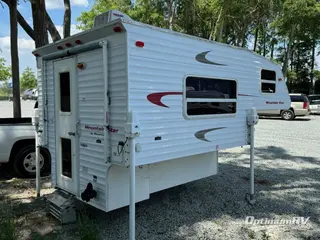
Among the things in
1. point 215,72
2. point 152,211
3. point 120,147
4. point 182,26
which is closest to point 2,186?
point 152,211

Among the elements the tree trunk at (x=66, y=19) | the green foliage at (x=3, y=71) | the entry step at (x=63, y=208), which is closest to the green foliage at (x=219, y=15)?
the tree trunk at (x=66, y=19)

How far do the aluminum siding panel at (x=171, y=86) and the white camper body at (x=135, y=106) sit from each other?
12mm

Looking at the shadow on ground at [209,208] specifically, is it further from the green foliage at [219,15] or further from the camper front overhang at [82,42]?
the green foliage at [219,15]

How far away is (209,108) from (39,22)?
532 cm

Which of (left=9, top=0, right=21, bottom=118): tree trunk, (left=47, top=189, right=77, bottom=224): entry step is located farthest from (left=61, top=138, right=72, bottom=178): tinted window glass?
(left=9, top=0, right=21, bottom=118): tree trunk

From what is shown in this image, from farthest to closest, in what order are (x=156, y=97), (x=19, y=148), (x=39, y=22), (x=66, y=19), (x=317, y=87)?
(x=317, y=87) → (x=66, y=19) → (x=39, y=22) → (x=19, y=148) → (x=156, y=97)

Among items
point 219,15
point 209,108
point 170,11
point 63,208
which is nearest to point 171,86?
point 209,108

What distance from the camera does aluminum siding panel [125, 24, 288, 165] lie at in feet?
11.1

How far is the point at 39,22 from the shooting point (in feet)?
24.8

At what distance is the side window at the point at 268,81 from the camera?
560cm

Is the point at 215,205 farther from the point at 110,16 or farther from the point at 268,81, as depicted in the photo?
the point at 110,16

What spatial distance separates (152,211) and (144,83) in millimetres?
1986

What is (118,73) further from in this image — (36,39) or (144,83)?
(36,39)

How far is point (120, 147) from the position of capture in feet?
11.0
